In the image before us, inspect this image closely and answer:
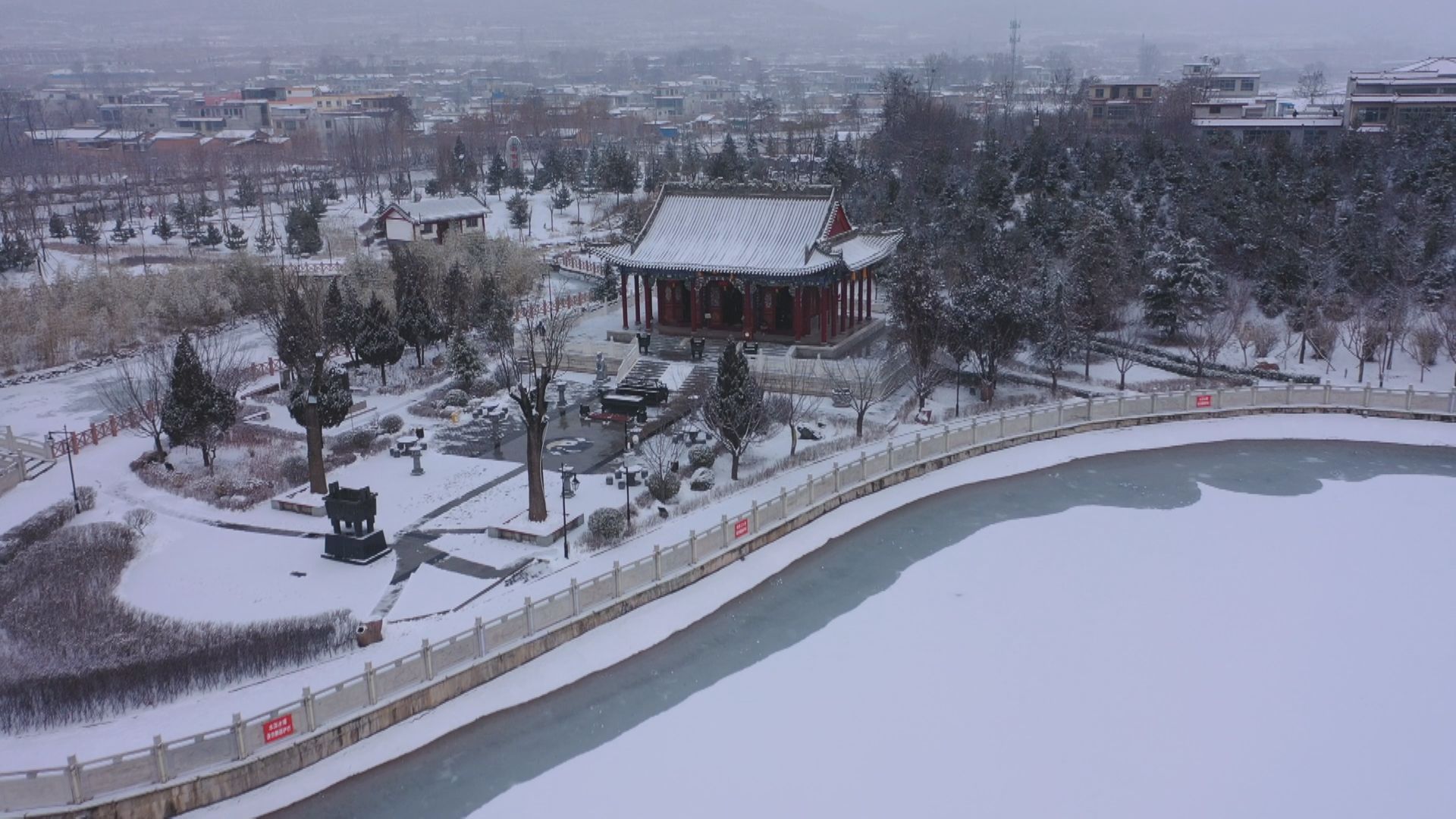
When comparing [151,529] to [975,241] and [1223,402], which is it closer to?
[1223,402]

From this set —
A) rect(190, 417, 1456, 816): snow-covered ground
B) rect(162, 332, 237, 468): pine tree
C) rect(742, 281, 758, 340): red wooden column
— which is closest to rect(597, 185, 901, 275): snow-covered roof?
rect(742, 281, 758, 340): red wooden column

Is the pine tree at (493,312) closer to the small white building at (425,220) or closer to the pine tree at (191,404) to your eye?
the pine tree at (191,404)

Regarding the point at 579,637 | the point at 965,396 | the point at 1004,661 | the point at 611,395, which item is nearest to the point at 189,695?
the point at 579,637

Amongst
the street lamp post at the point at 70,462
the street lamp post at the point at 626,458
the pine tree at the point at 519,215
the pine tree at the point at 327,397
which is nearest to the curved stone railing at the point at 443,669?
the street lamp post at the point at 626,458

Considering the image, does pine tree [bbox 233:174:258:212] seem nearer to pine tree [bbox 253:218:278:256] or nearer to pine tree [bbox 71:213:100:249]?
pine tree [bbox 253:218:278:256]

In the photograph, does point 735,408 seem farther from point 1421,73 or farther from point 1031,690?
point 1421,73

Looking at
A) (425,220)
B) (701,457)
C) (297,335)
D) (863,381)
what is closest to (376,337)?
(297,335)
